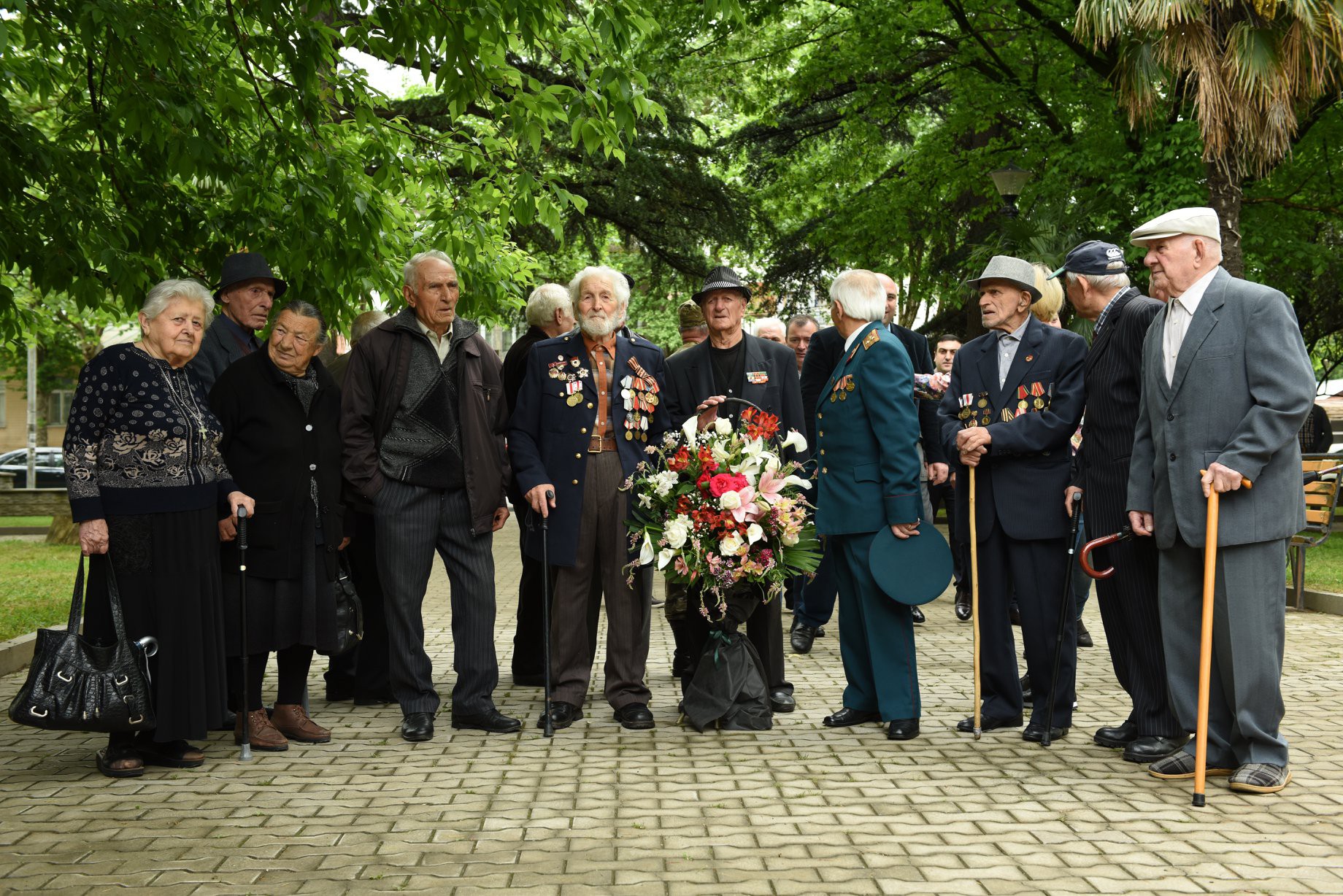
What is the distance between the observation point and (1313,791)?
17.7ft

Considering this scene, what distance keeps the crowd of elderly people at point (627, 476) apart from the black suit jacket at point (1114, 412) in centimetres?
2

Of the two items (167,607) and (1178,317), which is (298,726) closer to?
(167,607)

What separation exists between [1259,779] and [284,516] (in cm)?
445

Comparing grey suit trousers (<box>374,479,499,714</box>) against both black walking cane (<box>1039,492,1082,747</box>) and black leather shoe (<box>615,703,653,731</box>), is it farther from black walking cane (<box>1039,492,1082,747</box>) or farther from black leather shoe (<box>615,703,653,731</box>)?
black walking cane (<box>1039,492,1082,747</box>)

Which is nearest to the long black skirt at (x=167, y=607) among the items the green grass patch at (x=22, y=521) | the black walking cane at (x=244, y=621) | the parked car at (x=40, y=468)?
the black walking cane at (x=244, y=621)

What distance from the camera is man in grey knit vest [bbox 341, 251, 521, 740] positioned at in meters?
6.70

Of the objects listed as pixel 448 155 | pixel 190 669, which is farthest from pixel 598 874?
pixel 448 155

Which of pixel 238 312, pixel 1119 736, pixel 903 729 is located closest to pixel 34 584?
pixel 238 312

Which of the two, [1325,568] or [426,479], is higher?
[426,479]

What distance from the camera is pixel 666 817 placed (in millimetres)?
5090

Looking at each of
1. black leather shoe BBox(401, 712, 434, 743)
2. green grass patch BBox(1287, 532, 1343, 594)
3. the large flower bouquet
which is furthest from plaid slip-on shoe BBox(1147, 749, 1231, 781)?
green grass patch BBox(1287, 532, 1343, 594)

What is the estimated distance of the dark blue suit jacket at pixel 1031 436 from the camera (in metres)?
6.49

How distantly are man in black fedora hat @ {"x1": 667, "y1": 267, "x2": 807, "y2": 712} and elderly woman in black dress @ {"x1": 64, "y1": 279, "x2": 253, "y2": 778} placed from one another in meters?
2.47

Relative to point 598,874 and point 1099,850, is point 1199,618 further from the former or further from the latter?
point 598,874
